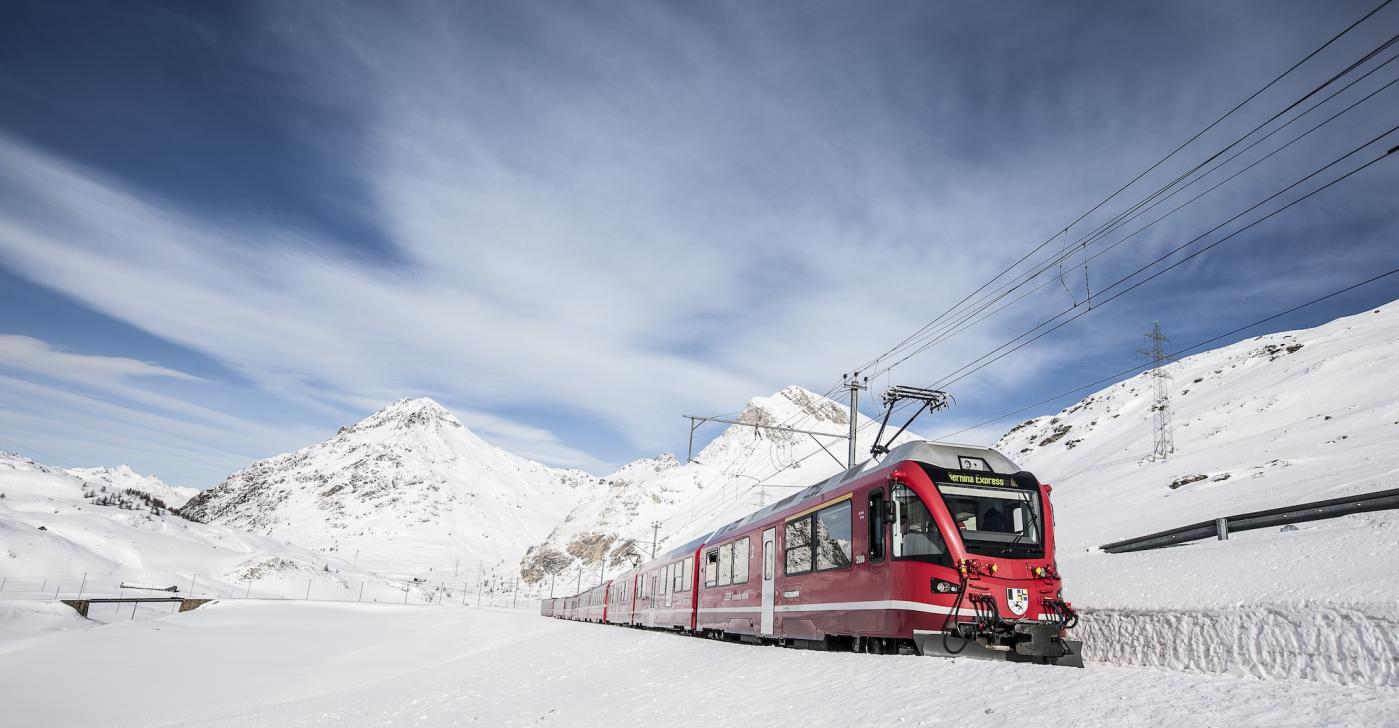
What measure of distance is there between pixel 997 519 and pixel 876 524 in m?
1.91

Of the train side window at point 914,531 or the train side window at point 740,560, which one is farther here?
the train side window at point 740,560

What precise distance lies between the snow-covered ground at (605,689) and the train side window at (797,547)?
194cm

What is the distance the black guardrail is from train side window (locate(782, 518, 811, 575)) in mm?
8615

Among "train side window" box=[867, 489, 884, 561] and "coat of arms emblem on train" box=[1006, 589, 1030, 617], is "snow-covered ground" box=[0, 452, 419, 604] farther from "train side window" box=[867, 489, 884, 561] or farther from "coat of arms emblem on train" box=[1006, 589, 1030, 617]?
"coat of arms emblem on train" box=[1006, 589, 1030, 617]

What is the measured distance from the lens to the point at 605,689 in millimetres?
13039

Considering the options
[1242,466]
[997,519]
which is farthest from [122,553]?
[1242,466]

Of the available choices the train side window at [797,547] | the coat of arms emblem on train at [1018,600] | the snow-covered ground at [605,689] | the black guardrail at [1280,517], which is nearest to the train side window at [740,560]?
the snow-covered ground at [605,689]

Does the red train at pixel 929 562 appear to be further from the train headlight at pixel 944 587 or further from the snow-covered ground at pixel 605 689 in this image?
the snow-covered ground at pixel 605 689

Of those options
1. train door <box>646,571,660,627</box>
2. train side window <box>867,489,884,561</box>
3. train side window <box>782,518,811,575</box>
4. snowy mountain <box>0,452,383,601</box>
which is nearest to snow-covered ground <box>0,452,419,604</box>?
snowy mountain <box>0,452,383,601</box>

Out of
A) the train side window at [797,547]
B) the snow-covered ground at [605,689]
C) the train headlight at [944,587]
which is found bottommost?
the snow-covered ground at [605,689]

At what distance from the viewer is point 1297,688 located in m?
5.68

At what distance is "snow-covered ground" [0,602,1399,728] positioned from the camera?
5.85 metres

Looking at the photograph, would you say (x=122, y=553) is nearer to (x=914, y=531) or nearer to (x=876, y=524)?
(x=876, y=524)

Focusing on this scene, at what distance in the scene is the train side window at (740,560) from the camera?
62.4 ft
